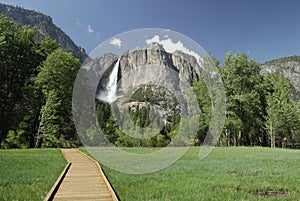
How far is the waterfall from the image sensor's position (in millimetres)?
8578

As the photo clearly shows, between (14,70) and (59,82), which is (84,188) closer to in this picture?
(59,82)

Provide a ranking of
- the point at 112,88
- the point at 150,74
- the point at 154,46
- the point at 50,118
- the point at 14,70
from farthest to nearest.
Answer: the point at 14,70 < the point at 50,118 < the point at 154,46 < the point at 150,74 < the point at 112,88

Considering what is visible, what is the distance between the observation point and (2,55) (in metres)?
35.4

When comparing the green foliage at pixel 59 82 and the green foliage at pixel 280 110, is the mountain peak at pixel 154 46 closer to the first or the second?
the green foliage at pixel 59 82

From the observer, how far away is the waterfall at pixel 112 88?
8578 millimetres

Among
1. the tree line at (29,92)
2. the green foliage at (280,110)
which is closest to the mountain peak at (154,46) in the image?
the tree line at (29,92)

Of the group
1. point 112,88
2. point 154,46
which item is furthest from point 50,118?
point 154,46

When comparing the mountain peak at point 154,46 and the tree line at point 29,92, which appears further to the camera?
the tree line at point 29,92

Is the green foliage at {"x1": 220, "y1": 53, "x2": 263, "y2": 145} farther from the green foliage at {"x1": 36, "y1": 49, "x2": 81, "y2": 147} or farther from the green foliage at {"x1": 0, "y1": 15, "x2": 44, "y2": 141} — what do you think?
the green foliage at {"x1": 0, "y1": 15, "x2": 44, "y2": 141}

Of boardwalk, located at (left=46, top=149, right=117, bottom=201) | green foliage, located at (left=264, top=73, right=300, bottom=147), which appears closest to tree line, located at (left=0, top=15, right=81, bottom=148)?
boardwalk, located at (left=46, top=149, right=117, bottom=201)

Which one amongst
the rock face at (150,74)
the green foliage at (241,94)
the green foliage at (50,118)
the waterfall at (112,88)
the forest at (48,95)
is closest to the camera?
the waterfall at (112,88)

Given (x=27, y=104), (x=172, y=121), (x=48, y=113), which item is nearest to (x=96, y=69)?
(x=172, y=121)

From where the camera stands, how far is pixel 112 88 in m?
8.62

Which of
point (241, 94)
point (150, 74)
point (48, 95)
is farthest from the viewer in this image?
point (241, 94)
